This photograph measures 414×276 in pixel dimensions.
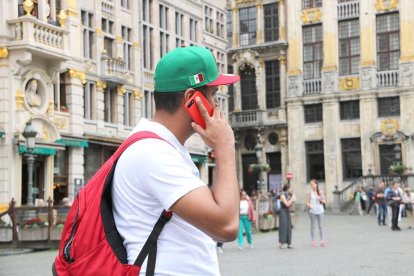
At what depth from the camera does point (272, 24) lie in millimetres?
56281

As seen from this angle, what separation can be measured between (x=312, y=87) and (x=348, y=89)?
2.57 metres

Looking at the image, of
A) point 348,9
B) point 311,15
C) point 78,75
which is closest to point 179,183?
point 78,75

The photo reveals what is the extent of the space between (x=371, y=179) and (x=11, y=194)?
2641 centimetres

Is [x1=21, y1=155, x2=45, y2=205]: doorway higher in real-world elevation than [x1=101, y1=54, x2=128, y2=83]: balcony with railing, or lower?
lower

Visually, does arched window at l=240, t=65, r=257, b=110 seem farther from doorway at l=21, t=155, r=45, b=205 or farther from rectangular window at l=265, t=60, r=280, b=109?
doorway at l=21, t=155, r=45, b=205

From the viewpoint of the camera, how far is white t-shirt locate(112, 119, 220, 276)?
290 centimetres

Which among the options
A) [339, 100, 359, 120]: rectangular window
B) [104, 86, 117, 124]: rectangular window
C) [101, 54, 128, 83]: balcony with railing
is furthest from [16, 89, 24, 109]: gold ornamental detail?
[339, 100, 359, 120]: rectangular window

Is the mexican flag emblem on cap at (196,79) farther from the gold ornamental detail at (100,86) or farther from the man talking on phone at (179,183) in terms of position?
the gold ornamental detail at (100,86)

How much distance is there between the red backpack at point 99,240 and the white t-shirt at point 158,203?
1.0 inches

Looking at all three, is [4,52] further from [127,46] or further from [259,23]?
[259,23]

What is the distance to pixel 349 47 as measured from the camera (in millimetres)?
52562

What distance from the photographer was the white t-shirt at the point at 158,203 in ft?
9.53

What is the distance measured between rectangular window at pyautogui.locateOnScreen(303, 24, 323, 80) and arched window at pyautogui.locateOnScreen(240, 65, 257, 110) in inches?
161

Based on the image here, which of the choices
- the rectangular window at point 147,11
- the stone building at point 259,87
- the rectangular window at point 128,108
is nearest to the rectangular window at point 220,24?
the stone building at point 259,87
